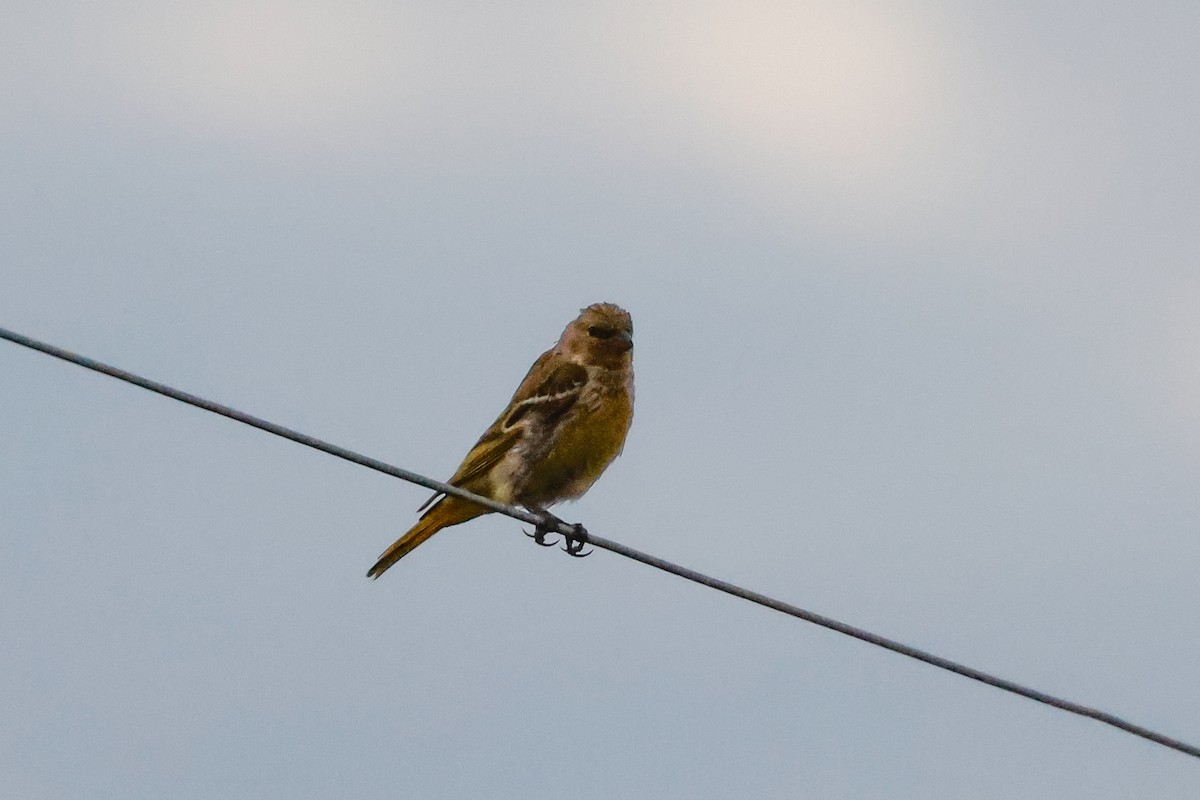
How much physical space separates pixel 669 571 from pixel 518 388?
5.83 metres

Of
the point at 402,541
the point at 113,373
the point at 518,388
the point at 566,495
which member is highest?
the point at 518,388

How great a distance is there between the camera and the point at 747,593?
6.35 metres

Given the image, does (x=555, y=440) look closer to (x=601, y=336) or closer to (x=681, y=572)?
(x=601, y=336)

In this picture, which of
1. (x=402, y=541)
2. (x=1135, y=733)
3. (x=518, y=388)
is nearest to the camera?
(x=1135, y=733)

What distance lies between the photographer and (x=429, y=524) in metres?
11.3

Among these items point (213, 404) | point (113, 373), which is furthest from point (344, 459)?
point (113, 373)

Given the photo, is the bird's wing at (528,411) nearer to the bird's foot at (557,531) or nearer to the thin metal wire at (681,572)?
the bird's foot at (557,531)

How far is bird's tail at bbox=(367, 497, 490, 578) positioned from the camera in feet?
36.7

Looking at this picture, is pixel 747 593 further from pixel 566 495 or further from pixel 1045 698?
pixel 566 495

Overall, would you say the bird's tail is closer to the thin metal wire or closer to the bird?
the bird

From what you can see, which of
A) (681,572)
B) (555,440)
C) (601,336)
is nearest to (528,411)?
(555,440)

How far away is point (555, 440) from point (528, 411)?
0.39 metres

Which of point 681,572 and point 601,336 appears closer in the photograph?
point 681,572

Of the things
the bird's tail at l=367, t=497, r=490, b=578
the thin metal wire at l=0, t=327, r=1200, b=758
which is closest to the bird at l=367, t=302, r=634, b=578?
the bird's tail at l=367, t=497, r=490, b=578
